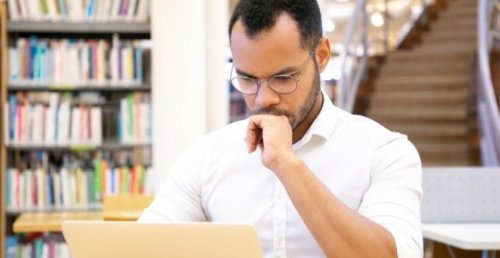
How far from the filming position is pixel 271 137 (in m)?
1.18

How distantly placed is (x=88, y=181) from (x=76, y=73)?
0.72 m

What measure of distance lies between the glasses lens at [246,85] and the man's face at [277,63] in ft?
0.04

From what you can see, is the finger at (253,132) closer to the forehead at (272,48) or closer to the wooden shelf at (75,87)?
the forehead at (272,48)

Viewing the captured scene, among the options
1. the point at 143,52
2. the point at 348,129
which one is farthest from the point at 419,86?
the point at 348,129

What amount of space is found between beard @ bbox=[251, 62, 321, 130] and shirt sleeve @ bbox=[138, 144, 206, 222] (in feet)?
0.83

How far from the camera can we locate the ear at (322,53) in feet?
4.19

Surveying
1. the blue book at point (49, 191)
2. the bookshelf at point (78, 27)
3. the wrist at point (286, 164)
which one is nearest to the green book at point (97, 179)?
the blue book at point (49, 191)

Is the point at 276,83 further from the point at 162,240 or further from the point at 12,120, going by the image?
the point at 12,120

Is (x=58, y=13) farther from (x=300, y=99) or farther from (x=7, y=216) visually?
(x=300, y=99)

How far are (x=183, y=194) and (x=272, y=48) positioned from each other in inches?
17.1

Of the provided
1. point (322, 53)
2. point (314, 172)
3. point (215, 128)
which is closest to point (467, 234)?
point (314, 172)

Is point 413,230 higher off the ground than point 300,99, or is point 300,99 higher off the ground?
point 300,99

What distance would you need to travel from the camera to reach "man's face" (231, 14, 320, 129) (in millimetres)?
1195

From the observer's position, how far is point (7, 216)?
4.10 meters
